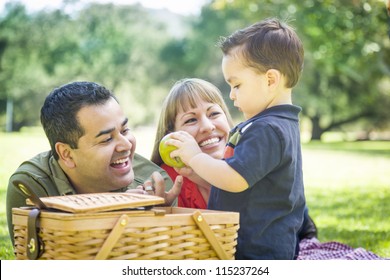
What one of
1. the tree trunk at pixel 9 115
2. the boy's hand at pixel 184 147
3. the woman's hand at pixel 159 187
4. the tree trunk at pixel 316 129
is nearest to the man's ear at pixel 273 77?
the boy's hand at pixel 184 147

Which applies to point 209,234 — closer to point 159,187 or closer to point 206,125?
point 159,187

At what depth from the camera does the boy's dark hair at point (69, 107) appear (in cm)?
325

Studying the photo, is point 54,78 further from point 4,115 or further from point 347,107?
point 347,107

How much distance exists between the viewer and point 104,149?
3.17 meters

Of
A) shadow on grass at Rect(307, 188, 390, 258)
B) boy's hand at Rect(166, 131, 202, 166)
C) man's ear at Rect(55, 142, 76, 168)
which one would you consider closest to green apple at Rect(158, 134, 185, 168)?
boy's hand at Rect(166, 131, 202, 166)

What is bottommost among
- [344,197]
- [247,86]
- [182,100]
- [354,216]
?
[344,197]

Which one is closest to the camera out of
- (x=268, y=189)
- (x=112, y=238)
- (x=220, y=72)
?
(x=112, y=238)

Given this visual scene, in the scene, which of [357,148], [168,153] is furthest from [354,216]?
[357,148]

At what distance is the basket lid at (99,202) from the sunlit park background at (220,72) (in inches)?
59.8

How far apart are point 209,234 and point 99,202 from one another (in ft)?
1.43

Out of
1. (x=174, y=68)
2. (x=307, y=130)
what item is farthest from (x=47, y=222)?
(x=174, y=68)

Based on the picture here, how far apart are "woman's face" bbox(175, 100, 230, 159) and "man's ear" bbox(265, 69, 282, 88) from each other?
762 mm

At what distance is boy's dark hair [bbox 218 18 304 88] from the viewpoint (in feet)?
9.38

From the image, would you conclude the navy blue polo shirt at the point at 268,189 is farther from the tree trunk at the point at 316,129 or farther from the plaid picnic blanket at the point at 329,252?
the tree trunk at the point at 316,129
